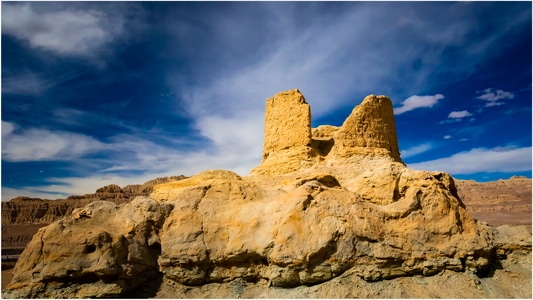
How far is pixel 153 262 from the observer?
810 cm

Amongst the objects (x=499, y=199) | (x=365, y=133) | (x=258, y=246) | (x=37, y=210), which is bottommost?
(x=258, y=246)

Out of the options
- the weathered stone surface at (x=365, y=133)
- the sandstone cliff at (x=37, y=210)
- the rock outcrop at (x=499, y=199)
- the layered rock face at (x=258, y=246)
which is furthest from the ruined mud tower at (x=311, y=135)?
the sandstone cliff at (x=37, y=210)

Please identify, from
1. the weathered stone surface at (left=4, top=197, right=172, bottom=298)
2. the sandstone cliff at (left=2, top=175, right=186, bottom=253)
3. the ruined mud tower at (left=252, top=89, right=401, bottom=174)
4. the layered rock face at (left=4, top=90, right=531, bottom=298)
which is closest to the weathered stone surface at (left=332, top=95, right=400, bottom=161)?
the ruined mud tower at (left=252, top=89, right=401, bottom=174)

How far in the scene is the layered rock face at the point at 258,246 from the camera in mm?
7406

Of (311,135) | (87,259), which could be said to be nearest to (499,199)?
(311,135)

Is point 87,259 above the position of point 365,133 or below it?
below

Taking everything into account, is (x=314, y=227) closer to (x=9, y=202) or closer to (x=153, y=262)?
(x=153, y=262)

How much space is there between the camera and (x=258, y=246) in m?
7.69

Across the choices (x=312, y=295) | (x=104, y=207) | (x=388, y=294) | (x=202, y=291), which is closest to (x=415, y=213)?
(x=388, y=294)

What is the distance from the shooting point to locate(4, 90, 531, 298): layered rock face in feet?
24.3

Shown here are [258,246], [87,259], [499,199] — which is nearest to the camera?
[87,259]

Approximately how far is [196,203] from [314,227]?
3.27m

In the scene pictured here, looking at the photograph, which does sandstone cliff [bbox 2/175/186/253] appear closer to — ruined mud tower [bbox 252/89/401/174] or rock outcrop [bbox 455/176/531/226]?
ruined mud tower [bbox 252/89/401/174]

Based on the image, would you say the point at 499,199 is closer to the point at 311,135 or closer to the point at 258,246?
the point at 311,135
